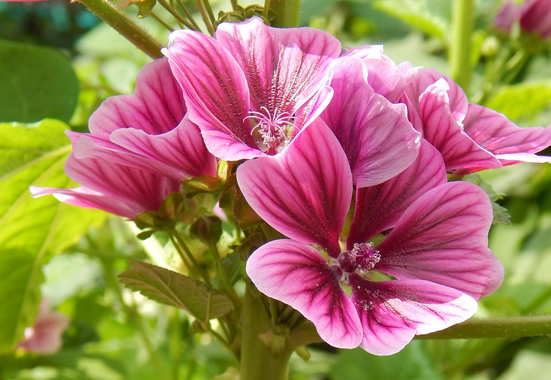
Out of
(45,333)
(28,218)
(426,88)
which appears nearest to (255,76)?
(426,88)

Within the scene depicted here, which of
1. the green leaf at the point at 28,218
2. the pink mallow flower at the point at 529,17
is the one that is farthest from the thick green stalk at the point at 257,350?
the pink mallow flower at the point at 529,17

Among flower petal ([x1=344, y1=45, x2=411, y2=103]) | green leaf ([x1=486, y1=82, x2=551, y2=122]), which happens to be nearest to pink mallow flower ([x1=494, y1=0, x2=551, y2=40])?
green leaf ([x1=486, y1=82, x2=551, y2=122])

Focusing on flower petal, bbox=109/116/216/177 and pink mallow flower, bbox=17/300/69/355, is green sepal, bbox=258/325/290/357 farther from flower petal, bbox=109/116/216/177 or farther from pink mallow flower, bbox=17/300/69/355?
pink mallow flower, bbox=17/300/69/355

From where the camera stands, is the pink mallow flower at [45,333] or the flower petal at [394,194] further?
the pink mallow flower at [45,333]

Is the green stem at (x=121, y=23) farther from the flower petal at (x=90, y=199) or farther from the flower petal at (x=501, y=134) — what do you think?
Answer: the flower petal at (x=501, y=134)

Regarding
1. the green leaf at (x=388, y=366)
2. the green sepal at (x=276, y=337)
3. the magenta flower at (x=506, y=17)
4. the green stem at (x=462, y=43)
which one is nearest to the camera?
the green sepal at (x=276, y=337)

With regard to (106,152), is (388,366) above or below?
below

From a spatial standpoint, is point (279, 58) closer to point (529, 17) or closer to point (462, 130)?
point (462, 130)
